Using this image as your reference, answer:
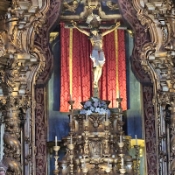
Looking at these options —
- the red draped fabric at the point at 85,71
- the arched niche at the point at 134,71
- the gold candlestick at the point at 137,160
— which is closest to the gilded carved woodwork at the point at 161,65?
the arched niche at the point at 134,71

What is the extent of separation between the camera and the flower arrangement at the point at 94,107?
10047 mm

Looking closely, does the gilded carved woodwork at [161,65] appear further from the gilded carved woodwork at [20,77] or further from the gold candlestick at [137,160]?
the gilded carved woodwork at [20,77]

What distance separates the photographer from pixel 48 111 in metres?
10.4

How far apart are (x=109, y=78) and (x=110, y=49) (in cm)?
48

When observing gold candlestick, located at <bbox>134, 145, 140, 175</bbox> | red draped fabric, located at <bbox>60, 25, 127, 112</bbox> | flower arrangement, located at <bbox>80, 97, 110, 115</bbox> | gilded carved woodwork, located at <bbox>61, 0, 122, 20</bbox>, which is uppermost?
gilded carved woodwork, located at <bbox>61, 0, 122, 20</bbox>

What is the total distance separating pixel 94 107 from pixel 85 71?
0.85 m

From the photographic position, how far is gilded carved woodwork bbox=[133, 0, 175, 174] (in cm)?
973

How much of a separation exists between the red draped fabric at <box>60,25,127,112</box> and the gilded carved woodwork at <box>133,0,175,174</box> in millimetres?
722

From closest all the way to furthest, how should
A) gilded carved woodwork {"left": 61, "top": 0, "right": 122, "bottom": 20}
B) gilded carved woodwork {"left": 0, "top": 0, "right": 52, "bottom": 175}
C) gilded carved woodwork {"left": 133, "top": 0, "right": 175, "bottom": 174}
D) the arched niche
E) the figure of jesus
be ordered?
1. gilded carved woodwork {"left": 0, "top": 0, "right": 52, "bottom": 175}
2. gilded carved woodwork {"left": 133, "top": 0, "right": 175, "bottom": 174}
3. the arched niche
4. the figure of jesus
5. gilded carved woodwork {"left": 61, "top": 0, "right": 122, "bottom": 20}

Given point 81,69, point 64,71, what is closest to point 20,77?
point 64,71

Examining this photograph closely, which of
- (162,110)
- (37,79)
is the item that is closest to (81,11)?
(37,79)

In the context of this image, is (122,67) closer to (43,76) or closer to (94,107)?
(94,107)

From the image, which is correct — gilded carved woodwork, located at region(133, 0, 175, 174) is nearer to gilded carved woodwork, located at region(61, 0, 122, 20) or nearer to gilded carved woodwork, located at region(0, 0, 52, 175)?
gilded carved woodwork, located at region(61, 0, 122, 20)

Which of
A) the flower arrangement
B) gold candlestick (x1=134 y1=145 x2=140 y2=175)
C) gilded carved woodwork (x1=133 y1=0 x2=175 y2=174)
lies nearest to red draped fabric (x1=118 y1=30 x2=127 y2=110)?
the flower arrangement
